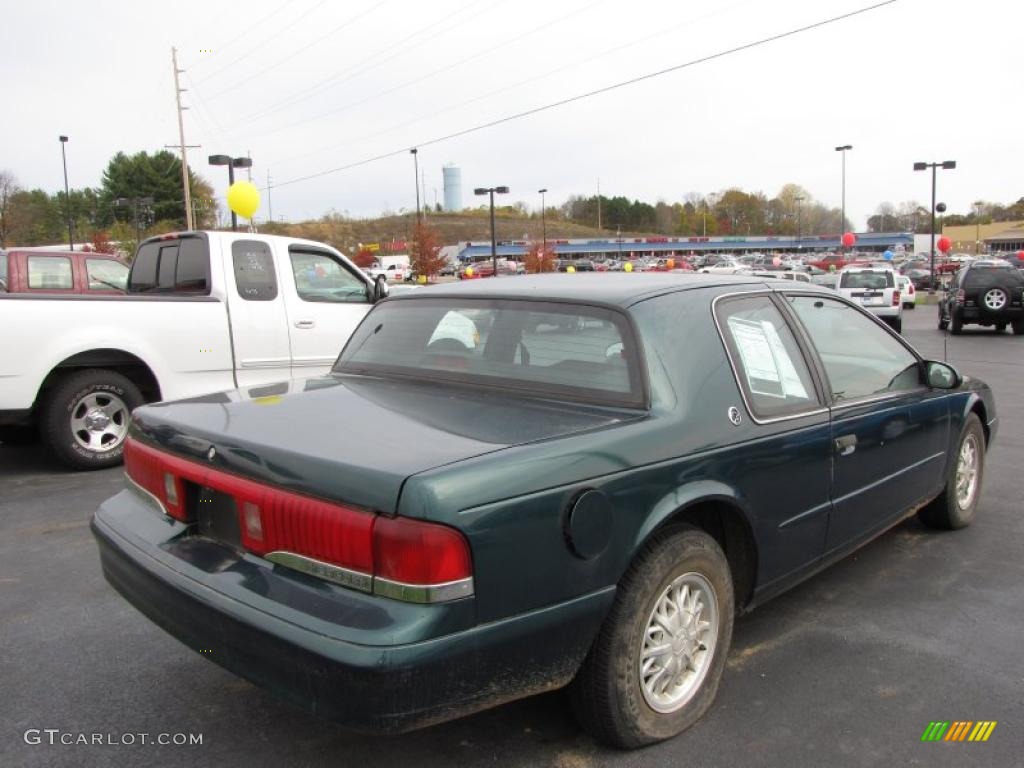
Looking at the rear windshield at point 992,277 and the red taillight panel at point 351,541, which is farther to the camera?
the rear windshield at point 992,277

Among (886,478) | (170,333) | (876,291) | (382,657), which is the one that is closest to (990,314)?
(876,291)

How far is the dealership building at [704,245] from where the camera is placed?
10975cm

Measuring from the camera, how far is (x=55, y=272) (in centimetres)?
984


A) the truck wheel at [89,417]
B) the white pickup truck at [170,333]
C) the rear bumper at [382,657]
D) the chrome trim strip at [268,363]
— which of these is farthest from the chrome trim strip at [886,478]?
the truck wheel at [89,417]

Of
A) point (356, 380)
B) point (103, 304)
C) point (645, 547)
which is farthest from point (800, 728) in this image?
point (103, 304)

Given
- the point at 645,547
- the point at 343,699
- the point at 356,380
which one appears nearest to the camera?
the point at 343,699

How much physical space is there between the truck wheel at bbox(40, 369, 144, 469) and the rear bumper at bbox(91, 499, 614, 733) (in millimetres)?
4387

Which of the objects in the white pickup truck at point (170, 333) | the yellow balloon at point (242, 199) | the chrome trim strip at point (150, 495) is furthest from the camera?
the yellow balloon at point (242, 199)

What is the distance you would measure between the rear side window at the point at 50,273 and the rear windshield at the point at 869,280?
1777cm

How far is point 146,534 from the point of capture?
277cm

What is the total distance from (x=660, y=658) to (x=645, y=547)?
1.34ft

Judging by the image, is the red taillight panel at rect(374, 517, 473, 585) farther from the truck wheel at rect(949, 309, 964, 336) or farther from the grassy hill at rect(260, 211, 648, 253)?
the grassy hill at rect(260, 211, 648, 253)

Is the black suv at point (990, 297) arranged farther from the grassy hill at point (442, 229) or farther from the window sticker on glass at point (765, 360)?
the grassy hill at point (442, 229)

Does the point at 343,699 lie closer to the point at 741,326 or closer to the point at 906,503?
the point at 741,326
